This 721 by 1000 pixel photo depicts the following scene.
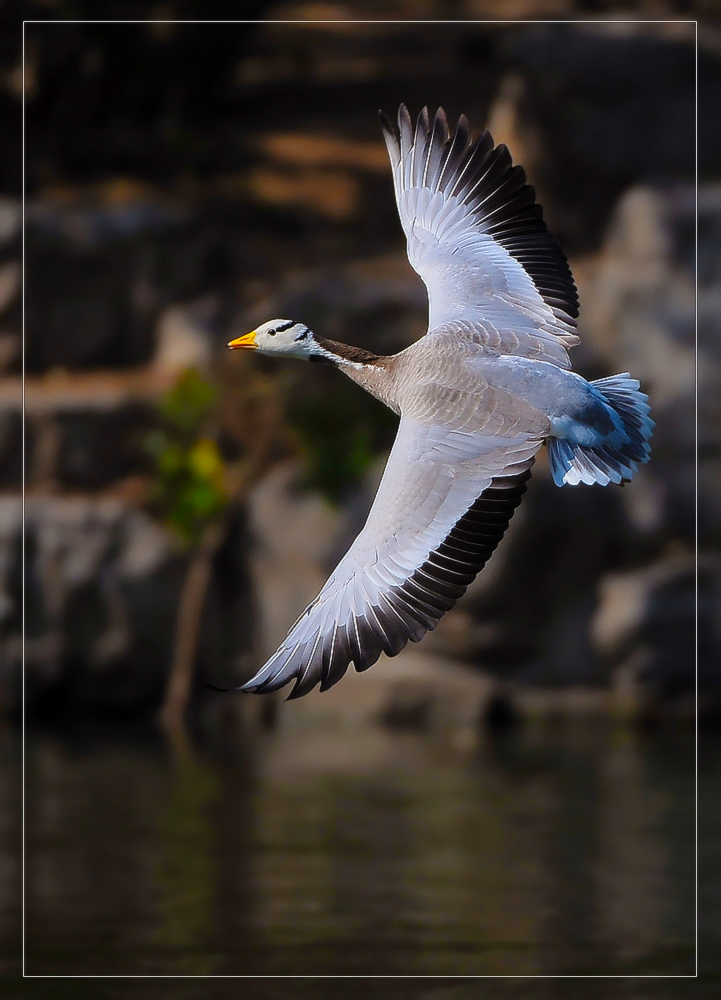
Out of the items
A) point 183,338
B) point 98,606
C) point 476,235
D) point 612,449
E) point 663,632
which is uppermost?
point 183,338

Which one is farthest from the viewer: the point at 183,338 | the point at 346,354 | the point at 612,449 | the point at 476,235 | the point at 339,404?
the point at 183,338

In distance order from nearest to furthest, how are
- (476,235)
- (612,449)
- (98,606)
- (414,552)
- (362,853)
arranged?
1. (414,552)
2. (612,449)
3. (476,235)
4. (362,853)
5. (98,606)

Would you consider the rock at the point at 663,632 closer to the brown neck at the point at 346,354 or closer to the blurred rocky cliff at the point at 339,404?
the blurred rocky cliff at the point at 339,404

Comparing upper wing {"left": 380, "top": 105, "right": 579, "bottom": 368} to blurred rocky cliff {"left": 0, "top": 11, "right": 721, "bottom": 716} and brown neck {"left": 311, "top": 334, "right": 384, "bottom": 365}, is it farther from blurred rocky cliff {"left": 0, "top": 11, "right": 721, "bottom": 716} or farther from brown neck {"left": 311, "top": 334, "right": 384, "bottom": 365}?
blurred rocky cliff {"left": 0, "top": 11, "right": 721, "bottom": 716}

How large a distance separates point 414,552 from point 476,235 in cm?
67

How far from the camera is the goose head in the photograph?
2605 mm

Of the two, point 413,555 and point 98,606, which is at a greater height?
point 413,555

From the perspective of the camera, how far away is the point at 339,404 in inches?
273

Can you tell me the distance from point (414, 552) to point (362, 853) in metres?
3.57

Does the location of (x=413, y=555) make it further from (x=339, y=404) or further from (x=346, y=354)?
(x=339, y=404)

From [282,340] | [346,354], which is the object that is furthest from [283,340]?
[346,354]

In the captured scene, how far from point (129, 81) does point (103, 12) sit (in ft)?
1.48

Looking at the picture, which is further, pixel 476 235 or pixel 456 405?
pixel 476 235

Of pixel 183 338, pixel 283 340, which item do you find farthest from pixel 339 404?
pixel 283 340
